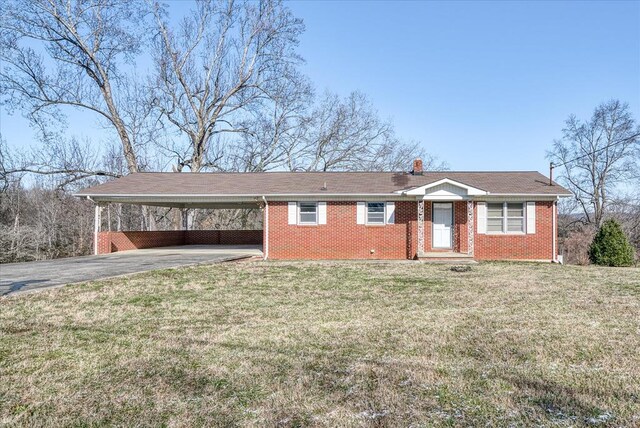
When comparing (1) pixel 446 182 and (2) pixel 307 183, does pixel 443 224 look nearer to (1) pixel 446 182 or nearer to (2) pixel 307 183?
(1) pixel 446 182

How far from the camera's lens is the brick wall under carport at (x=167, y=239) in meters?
17.6

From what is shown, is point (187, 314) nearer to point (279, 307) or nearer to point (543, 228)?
point (279, 307)

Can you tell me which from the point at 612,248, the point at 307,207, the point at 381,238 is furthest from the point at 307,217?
the point at 612,248

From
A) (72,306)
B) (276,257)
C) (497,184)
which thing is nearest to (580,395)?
(72,306)

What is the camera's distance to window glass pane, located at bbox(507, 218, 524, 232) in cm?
1605

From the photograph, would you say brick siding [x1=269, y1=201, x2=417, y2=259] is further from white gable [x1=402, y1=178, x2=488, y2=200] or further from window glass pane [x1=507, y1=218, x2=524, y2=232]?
window glass pane [x1=507, y1=218, x2=524, y2=232]

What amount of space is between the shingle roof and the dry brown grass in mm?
8141

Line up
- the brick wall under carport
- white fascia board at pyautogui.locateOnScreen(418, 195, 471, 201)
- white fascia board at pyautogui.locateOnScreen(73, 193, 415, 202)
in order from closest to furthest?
white fascia board at pyautogui.locateOnScreen(418, 195, 471, 201), white fascia board at pyautogui.locateOnScreen(73, 193, 415, 202), the brick wall under carport

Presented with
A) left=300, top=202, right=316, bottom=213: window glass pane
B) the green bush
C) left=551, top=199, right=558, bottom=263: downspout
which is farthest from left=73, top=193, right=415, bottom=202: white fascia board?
the green bush

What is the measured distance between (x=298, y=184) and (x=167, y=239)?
9183 mm

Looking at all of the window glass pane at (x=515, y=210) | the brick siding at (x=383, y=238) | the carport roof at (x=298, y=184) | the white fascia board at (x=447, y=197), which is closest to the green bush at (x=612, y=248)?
the brick siding at (x=383, y=238)

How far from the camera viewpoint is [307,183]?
1759 cm

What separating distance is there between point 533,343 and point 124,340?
193 inches

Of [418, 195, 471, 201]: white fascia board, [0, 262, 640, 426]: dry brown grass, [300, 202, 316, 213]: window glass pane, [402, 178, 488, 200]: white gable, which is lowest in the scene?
[0, 262, 640, 426]: dry brown grass
